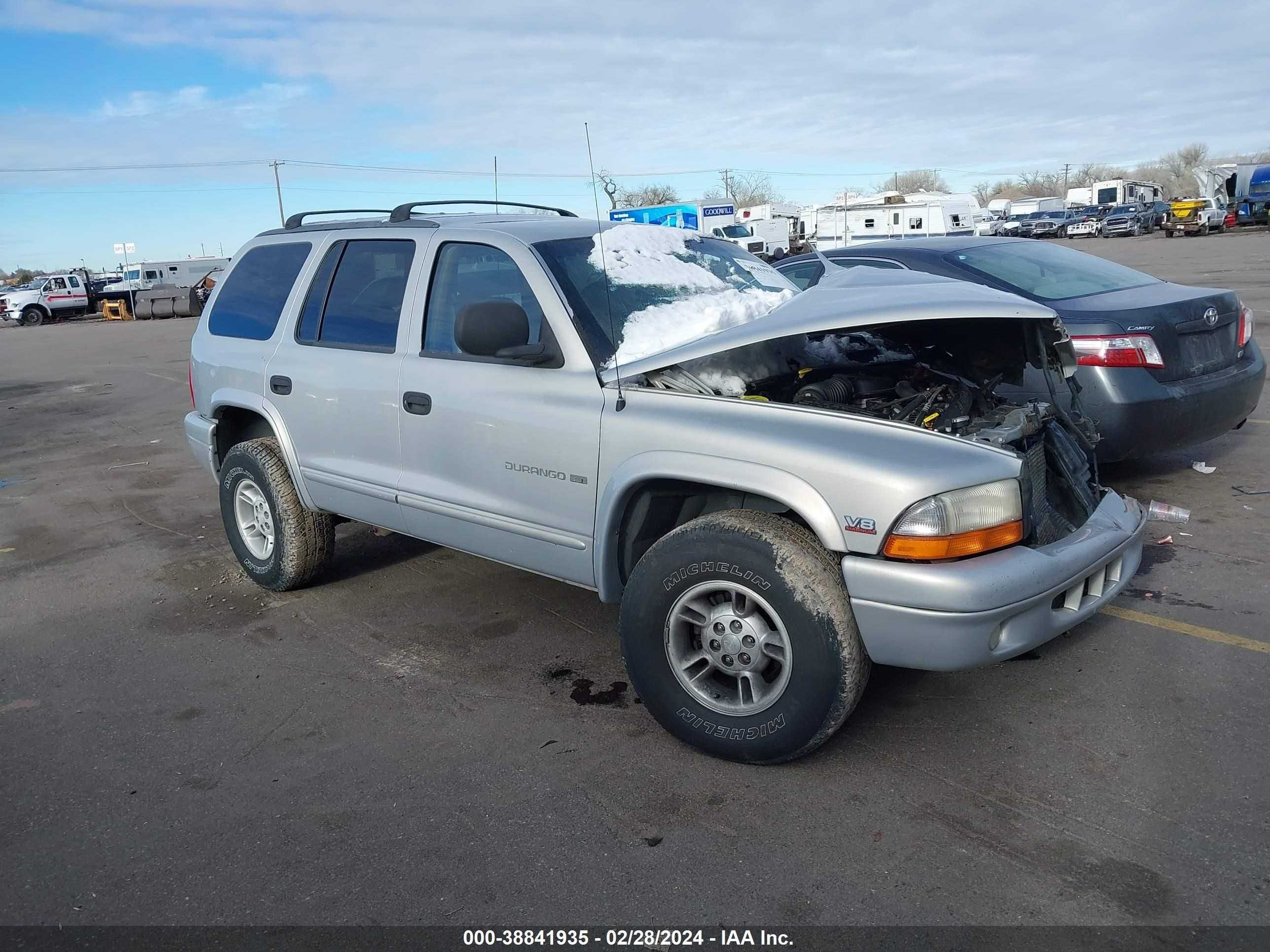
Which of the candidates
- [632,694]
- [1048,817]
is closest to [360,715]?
[632,694]

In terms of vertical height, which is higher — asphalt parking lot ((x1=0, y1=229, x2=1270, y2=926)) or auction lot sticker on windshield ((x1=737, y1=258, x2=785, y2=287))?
auction lot sticker on windshield ((x1=737, y1=258, x2=785, y2=287))

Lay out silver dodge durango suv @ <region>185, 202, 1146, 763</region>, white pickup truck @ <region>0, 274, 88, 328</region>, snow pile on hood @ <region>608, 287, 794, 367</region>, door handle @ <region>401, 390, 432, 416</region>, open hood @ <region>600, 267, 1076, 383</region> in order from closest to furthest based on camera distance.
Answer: silver dodge durango suv @ <region>185, 202, 1146, 763</region> → open hood @ <region>600, 267, 1076, 383</region> → snow pile on hood @ <region>608, 287, 794, 367</region> → door handle @ <region>401, 390, 432, 416</region> → white pickup truck @ <region>0, 274, 88, 328</region>

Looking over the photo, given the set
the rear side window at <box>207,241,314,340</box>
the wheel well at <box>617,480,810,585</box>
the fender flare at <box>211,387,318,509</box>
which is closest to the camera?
the wheel well at <box>617,480,810,585</box>

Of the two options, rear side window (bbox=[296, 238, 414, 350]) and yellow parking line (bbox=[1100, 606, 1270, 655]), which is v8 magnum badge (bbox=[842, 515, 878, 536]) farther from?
rear side window (bbox=[296, 238, 414, 350])

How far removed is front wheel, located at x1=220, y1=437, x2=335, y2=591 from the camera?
16.5 feet

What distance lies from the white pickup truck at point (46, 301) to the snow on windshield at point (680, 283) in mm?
43383

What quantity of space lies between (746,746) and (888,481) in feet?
3.33

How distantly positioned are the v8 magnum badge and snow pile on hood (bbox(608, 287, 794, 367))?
108cm

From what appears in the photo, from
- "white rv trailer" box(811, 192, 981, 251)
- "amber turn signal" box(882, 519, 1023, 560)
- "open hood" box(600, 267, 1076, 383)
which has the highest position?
"white rv trailer" box(811, 192, 981, 251)

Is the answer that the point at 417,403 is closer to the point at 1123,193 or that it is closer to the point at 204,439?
the point at 204,439

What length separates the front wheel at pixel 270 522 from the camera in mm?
5043

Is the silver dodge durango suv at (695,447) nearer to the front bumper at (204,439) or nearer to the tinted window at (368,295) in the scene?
the tinted window at (368,295)

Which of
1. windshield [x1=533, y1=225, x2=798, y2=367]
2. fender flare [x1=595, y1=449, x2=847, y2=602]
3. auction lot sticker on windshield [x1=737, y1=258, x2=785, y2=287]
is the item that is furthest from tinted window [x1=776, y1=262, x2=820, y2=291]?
fender flare [x1=595, y1=449, x2=847, y2=602]

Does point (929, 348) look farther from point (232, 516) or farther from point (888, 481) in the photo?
point (232, 516)
